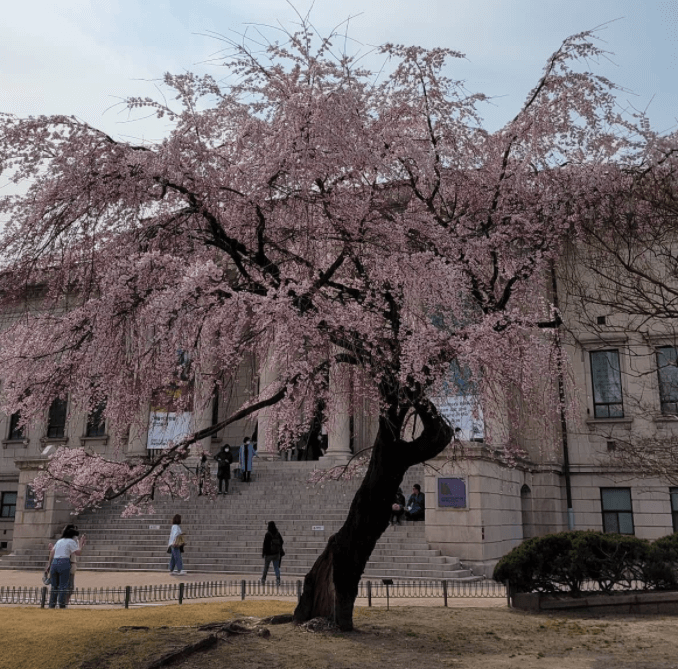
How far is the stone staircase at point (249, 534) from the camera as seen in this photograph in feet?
74.6

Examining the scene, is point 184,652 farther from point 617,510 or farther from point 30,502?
point 617,510

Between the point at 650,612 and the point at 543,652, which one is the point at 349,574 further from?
the point at 650,612

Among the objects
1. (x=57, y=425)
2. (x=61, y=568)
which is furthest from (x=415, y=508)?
(x=57, y=425)

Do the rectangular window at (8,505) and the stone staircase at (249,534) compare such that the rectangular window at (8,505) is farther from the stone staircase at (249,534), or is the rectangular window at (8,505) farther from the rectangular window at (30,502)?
the rectangular window at (30,502)

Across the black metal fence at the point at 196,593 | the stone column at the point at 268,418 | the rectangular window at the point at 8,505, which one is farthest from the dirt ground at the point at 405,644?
the rectangular window at the point at 8,505

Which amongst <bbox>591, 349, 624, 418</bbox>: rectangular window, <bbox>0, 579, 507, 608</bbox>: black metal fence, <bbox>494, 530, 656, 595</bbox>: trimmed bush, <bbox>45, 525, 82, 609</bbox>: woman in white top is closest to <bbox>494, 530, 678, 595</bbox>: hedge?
<bbox>494, 530, 656, 595</bbox>: trimmed bush

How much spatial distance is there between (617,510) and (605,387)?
195 inches

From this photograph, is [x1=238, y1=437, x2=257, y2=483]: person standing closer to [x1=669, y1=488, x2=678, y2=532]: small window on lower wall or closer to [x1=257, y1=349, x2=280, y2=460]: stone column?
[x1=257, y1=349, x2=280, y2=460]: stone column

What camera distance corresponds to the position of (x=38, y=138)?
969 cm

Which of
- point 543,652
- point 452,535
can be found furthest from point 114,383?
point 452,535

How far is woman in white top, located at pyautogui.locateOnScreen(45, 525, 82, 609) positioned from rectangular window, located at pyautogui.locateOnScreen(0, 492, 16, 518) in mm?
25954

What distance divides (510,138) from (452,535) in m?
14.2

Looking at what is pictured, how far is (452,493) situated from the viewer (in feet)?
76.5

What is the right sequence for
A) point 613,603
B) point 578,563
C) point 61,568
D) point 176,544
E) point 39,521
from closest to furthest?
point 613,603 < point 578,563 < point 61,568 < point 176,544 < point 39,521
